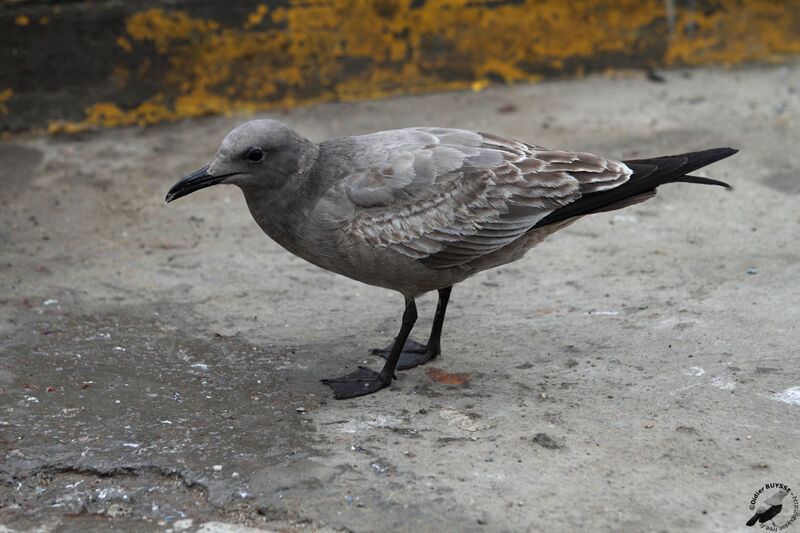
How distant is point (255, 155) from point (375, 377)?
1067 millimetres

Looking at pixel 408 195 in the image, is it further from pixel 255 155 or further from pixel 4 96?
pixel 4 96

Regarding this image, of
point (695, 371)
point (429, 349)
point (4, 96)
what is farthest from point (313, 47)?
point (695, 371)

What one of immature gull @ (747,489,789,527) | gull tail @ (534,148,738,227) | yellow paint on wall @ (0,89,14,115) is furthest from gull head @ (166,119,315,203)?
yellow paint on wall @ (0,89,14,115)

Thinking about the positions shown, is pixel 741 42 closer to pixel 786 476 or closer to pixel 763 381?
pixel 763 381

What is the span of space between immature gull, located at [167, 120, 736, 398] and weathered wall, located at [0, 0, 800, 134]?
2952 millimetres

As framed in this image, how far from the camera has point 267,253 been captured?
17.0 ft

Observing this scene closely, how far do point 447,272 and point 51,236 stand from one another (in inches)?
102

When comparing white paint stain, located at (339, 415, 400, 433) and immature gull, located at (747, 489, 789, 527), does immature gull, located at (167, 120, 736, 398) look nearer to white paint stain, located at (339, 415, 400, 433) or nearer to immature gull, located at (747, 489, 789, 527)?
white paint stain, located at (339, 415, 400, 433)

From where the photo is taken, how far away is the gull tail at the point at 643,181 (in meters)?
3.80

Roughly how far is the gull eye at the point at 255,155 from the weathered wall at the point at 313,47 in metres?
3.06

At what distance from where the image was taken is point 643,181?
12.5 feet

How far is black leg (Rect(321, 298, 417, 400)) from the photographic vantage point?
3.87 meters

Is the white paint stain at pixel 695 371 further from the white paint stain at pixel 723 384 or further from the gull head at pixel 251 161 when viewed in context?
the gull head at pixel 251 161

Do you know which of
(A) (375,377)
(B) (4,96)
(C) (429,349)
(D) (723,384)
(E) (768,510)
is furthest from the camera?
(B) (4,96)
